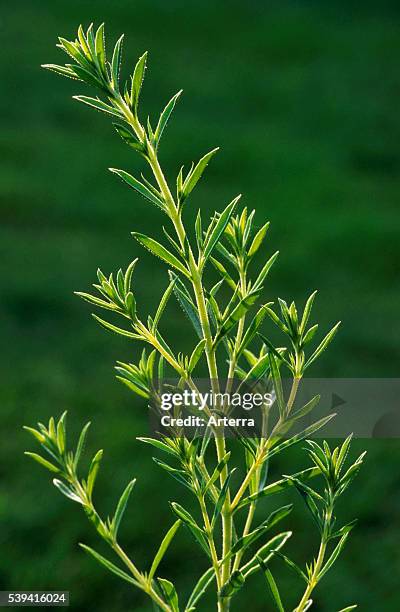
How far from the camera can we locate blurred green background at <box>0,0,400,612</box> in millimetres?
1713

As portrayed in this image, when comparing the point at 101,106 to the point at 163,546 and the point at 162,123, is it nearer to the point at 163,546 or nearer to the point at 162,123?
the point at 162,123

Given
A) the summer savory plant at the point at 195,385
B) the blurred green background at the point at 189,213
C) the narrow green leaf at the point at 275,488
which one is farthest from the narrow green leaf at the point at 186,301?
the blurred green background at the point at 189,213

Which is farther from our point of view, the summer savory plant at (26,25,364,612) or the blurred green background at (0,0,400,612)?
the blurred green background at (0,0,400,612)

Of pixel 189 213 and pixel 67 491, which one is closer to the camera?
pixel 67 491

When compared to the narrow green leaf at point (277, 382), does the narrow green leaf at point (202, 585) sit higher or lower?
lower

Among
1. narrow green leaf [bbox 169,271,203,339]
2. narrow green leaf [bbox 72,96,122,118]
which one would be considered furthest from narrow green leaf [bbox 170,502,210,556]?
narrow green leaf [bbox 72,96,122,118]

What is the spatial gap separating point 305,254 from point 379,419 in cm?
76

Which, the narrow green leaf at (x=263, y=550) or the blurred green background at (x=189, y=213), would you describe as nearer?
the narrow green leaf at (x=263, y=550)

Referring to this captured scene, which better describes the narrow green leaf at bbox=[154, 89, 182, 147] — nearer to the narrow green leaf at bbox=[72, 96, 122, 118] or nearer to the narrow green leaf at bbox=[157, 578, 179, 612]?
the narrow green leaf at bbox=[72, 96, 122, 118]

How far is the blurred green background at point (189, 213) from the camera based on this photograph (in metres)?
1.71

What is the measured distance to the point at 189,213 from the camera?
9.30 ft

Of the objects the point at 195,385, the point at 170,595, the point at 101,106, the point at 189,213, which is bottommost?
the point at 170,595

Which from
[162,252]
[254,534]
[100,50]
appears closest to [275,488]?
[254,534]

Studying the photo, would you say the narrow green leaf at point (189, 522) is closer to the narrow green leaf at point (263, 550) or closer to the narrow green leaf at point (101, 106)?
the narrow green leaf at point (263, 550)
